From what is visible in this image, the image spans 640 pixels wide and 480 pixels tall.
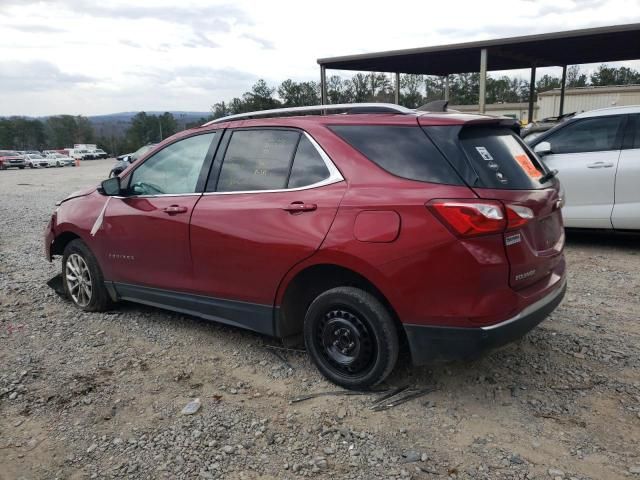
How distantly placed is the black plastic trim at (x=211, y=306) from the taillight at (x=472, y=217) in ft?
4.53

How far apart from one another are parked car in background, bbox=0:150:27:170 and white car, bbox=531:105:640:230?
48.1m

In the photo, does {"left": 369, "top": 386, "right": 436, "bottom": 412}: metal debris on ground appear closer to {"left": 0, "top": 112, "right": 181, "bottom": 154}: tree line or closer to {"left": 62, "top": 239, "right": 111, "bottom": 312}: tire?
{"left": 62, "top": 239, "right": 111, "bottom": 312}: tire

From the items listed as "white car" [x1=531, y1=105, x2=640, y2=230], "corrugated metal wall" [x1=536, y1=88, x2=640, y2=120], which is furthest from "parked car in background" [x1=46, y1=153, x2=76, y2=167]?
"white car" [x1=531, y1=105, x2=640, y2=230]

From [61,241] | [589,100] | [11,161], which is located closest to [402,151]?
[61,241]

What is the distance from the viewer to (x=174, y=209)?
3975mm

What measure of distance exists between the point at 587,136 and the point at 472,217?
470 centimetres

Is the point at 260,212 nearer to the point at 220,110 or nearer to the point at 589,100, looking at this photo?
the point at 589,100

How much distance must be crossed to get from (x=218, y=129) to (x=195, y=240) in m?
0.88

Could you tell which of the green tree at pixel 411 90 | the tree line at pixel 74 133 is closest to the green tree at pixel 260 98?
the green tree at pixel 411 90

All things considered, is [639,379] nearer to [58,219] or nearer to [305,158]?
[305,158]

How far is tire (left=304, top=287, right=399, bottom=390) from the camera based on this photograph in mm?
3070

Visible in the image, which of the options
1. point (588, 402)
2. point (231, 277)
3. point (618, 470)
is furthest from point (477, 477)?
point (231, 277)

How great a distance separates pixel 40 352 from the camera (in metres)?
4.10

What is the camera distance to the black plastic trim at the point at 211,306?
11.8 feet
